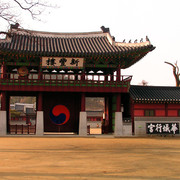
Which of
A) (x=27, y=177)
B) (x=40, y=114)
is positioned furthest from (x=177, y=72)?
(x=27, y=177)

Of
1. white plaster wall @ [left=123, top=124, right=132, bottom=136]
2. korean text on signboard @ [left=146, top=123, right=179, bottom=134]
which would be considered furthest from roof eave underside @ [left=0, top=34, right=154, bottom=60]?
korean text on signboard @ [left=146, top=123, right=179, bottom=134]

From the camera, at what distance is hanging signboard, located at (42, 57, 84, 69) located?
30891mm

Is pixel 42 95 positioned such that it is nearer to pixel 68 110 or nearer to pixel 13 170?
pixel 68 110

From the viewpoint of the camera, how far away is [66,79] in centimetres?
3186

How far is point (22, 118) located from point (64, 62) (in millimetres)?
36661

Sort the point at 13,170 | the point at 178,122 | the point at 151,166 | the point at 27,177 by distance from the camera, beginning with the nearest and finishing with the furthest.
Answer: the point at 27,177
the point at 13,170
the point at 151,166
the point at 178,122

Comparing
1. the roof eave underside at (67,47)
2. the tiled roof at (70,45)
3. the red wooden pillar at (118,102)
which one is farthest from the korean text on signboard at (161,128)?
the roof eave underside at (67,47)

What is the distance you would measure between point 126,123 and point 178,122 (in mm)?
5777

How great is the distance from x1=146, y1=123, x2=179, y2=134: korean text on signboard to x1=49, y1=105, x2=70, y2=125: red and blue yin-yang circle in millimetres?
8832

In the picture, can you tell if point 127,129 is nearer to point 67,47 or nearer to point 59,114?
point 59,114

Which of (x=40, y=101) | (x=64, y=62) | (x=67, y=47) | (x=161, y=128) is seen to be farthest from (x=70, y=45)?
(x=161, y=128)

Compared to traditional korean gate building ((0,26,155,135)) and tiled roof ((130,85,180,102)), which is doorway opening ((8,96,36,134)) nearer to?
traditional korean gate building ((0,26,155,135))

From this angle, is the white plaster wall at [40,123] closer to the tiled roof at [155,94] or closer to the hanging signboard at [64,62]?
the hanging signboard at [64,62]

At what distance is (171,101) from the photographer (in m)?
32.0
